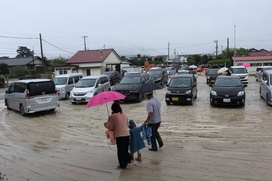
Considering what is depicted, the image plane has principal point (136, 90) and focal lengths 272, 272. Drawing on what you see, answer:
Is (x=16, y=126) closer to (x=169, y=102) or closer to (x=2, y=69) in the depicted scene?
(x=169, y=102)

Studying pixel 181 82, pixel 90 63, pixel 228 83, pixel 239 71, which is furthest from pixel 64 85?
pixel 90 63

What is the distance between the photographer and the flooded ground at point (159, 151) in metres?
5.42

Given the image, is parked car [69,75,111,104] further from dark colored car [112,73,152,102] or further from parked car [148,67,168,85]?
parked car [148,67,168,85]

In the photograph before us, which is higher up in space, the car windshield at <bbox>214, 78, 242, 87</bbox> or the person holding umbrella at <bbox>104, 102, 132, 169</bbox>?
the car windshield at <bbox>214, 78, 242, 87</bbox>

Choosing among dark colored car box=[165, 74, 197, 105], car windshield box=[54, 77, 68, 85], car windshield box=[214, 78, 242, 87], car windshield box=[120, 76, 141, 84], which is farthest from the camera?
car windshield box=[54, 77, 68, 85]

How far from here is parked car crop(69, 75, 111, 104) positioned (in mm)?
16203

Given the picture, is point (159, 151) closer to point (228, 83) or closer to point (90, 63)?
point (228, 83)

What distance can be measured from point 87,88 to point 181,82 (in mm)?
5728

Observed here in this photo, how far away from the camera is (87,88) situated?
16.7m

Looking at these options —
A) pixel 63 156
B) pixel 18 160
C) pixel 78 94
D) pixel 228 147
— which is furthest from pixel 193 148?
pixel 78 94

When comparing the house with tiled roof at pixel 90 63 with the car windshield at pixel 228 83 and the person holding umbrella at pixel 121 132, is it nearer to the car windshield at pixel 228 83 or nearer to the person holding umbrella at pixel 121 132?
the car windshield at pixel 228 83

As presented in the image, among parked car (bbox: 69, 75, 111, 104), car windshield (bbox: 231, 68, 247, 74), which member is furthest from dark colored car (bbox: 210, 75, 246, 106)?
car windshield (bbox: 231, 68, 247, 74)

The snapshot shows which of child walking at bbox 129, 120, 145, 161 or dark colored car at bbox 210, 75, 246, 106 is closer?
child walking at bbox 129, 120, 145, 161

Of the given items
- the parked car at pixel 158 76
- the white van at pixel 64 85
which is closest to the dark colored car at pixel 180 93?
the white van at pixel 64 85
